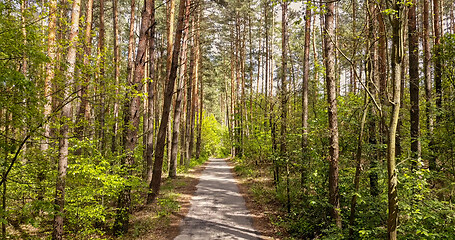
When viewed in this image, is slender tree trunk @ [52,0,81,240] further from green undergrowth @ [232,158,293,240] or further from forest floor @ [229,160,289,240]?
green undergrowth @ [232,158,293,240]

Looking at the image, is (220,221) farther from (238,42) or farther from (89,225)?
(238,42)

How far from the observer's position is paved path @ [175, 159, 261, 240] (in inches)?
258

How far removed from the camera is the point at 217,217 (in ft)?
26.0

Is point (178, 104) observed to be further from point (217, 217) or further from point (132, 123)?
point (217, 217)

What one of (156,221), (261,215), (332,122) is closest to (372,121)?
(332,122)

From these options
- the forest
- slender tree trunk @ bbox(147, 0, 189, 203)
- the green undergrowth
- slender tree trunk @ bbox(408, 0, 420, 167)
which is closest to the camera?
the forest

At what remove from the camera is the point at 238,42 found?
925 inches

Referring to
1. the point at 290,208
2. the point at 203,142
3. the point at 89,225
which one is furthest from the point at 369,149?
the point at 203,142

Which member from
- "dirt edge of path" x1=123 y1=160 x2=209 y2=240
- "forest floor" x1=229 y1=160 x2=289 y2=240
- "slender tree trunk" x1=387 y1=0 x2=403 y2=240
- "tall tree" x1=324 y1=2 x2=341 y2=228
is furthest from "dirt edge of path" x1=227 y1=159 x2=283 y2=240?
"slender tree trunk" x1=387 y1=0 x2=403 y2=240

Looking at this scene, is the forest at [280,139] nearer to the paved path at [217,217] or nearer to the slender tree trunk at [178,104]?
the paved path at [217,217]

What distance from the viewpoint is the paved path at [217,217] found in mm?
6547

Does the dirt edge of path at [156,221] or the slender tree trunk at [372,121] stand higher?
the slender tree trunk at [372,121]

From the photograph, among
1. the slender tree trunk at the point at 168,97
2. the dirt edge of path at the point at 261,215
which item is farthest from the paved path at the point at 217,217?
the slender tree trunk at the point at 168,97

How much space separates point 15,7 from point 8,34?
2.55 feet
